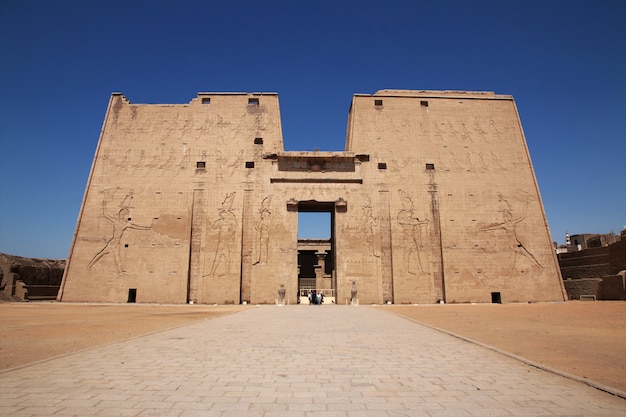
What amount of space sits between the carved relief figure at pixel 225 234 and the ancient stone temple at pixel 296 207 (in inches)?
3.0

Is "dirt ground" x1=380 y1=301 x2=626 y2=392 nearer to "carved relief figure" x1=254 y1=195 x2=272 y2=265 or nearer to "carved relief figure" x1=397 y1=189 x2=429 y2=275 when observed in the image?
"carved relief figure" x1=397 y1=189 x2=429 y2=275

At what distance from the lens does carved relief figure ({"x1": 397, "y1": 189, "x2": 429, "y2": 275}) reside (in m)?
21.5

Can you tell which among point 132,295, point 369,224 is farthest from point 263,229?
point 132,295

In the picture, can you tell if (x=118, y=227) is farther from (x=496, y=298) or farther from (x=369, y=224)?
(x=496, y=298)

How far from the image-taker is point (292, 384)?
3.93 meters

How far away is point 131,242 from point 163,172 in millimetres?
4322

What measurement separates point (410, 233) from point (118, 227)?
53.6 ft

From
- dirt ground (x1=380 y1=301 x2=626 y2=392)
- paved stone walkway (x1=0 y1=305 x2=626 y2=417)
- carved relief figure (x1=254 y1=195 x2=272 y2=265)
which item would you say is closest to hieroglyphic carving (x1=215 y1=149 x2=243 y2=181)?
carved relief figure (x1=254 y1=195 x2=272 y2=265)

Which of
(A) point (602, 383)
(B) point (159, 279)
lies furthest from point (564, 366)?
(B) point (159, 279)

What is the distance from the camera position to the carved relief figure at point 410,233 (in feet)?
70.5

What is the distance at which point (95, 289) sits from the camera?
20844mm

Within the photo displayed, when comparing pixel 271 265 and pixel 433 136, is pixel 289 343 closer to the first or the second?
pixel 271 265

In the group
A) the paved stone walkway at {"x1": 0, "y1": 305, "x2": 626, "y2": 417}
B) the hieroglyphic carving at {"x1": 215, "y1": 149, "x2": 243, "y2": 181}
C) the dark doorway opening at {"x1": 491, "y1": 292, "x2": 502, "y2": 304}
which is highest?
the hieroglyphic carving at {"x1": 215, "y1": 149, "x2": 243, "y2": 181}

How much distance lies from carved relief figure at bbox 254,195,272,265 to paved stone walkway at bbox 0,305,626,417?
14707 millimetres
